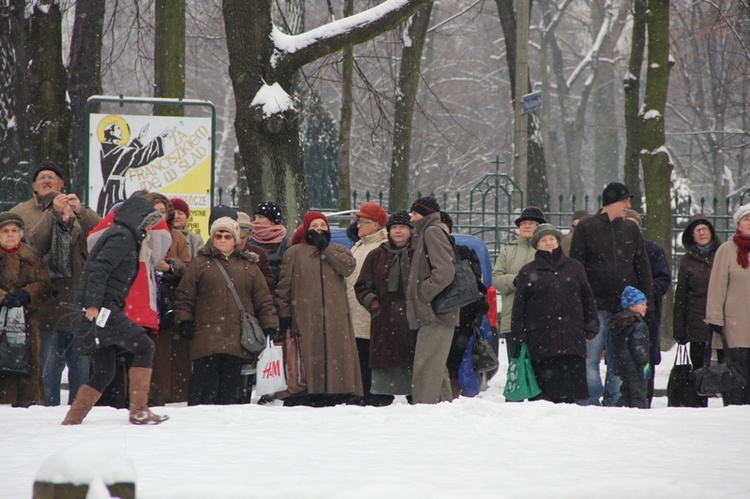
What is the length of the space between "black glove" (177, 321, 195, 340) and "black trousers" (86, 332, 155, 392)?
1095 mm

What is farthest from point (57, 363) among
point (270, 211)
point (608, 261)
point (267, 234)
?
point (608, 261)

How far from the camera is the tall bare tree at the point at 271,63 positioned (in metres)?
11.4

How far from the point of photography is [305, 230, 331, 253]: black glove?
9109 mm

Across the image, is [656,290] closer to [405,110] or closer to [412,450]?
[412,450]

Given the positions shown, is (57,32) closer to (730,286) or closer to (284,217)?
(284,217)

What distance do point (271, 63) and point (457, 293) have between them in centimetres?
395

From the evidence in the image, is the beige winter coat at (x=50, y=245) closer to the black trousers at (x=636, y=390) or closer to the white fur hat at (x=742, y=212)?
the black trousers at (x=636, y=390)

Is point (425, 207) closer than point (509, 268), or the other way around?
point (425, 207)

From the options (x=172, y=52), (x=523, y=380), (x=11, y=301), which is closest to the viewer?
(x=11, y=301)

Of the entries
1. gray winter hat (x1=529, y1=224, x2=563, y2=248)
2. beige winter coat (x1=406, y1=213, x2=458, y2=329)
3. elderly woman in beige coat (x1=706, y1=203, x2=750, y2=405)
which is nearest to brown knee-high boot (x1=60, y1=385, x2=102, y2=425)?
beige winter coat (x1=406, y1=213, x2=458, y2=329)

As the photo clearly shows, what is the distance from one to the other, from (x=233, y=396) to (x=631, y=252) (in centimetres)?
357

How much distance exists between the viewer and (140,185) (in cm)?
1073

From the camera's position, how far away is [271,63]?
11453mm

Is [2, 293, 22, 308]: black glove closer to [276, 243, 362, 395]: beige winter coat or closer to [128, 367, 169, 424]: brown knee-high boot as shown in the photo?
[128, 367, 169, 424]: brown knee-high boot
